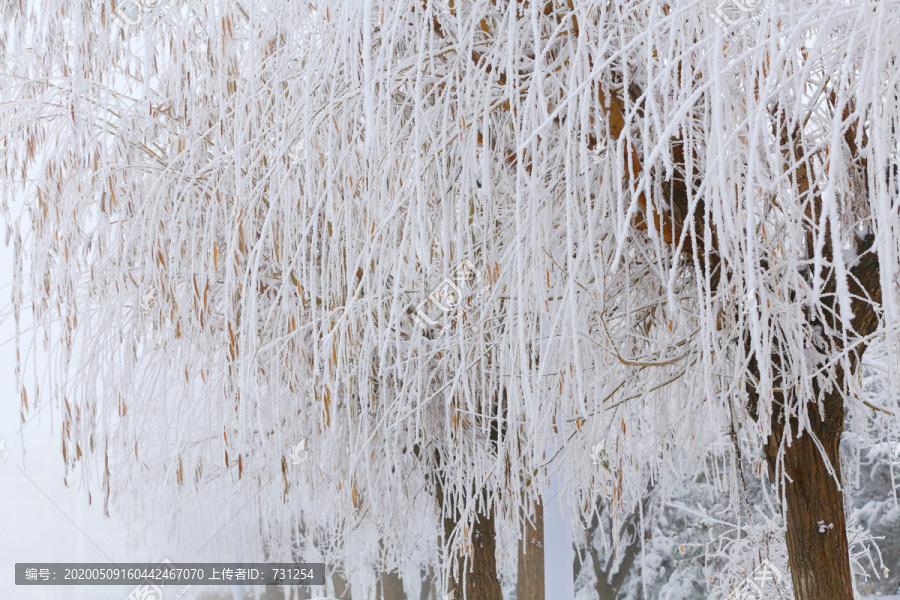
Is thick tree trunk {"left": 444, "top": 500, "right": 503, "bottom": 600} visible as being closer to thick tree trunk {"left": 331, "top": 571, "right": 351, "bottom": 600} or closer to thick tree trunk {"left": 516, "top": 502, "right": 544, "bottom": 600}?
thick tree trunk {"left": 516, "top": 502, "right": 544, "bottom": 600}

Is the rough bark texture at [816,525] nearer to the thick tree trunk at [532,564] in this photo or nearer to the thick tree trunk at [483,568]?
the thick tree trunk at [483,568]

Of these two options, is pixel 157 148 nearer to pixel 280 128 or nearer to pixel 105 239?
pixel 105 239

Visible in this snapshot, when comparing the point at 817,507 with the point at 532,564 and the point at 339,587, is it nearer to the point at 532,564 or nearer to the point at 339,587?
the point at 532,564

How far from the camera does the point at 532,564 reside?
8.77 ft

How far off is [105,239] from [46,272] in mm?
156

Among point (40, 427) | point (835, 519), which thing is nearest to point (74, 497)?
point (40, 427)

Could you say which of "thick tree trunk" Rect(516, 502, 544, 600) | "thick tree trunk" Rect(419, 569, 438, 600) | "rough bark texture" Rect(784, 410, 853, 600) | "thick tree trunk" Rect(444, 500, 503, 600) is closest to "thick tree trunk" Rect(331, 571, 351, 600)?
"thick tree trunk" Rect(419, 569, 438, 600)

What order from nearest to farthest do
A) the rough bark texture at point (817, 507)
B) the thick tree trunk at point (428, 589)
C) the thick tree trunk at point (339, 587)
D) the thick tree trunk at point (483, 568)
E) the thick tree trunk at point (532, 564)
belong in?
the rough bark texture at point (817, 507) < the thick tree trunk at point (483, 568) < the thick tree trunk at point (532, 564) < the thick tree trunk at point (428, 589) < the thick tree trunk at point (339, 587)

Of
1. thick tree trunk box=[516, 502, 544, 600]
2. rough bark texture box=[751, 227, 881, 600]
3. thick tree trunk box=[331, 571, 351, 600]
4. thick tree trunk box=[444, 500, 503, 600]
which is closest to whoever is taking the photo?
rough bark texture box=[751, 227, 881, 600]

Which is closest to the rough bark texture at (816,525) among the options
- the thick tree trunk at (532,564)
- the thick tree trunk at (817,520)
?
the thick tree trunk at (817,520)

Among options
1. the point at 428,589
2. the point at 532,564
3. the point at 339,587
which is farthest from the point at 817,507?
the point at 339,587

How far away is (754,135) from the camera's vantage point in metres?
0.57

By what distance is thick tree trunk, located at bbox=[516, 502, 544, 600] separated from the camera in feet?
8.34

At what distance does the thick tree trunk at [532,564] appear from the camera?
2.54m
